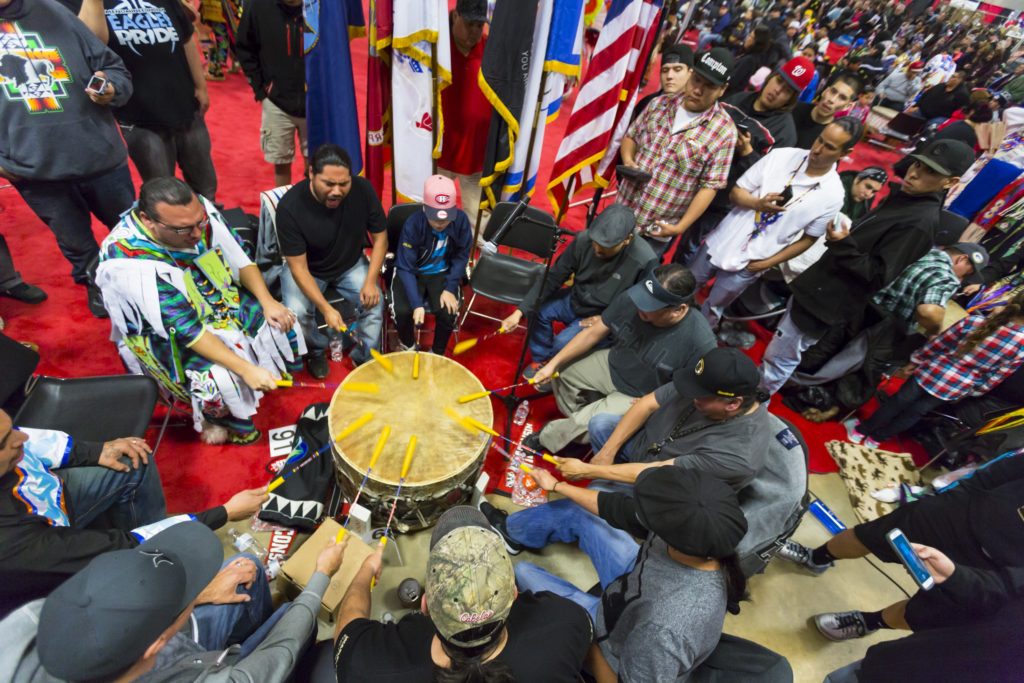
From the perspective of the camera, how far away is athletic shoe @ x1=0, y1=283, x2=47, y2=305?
128 inches

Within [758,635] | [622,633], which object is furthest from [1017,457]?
[622,633]

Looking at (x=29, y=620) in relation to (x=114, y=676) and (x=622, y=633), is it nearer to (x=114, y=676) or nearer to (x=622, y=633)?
(x=114, y=676)

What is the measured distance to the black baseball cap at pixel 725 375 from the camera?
6.25ft

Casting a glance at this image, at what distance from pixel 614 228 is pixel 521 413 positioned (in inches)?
57.5

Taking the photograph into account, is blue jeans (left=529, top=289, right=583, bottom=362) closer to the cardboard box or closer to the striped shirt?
the cardboard box

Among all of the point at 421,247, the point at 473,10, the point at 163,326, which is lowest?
the point at 163,326

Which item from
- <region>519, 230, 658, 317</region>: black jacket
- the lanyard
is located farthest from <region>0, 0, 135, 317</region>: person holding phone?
the lanyard

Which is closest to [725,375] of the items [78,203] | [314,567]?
[314,567]

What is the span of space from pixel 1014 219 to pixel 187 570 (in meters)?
7.44

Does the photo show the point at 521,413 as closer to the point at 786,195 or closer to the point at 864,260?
the point at 786,195

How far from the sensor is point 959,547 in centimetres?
206

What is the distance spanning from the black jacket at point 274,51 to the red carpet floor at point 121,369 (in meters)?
1.27

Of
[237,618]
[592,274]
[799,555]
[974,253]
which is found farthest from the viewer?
[974,253]

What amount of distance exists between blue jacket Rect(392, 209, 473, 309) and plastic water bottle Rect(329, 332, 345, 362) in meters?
0.68
